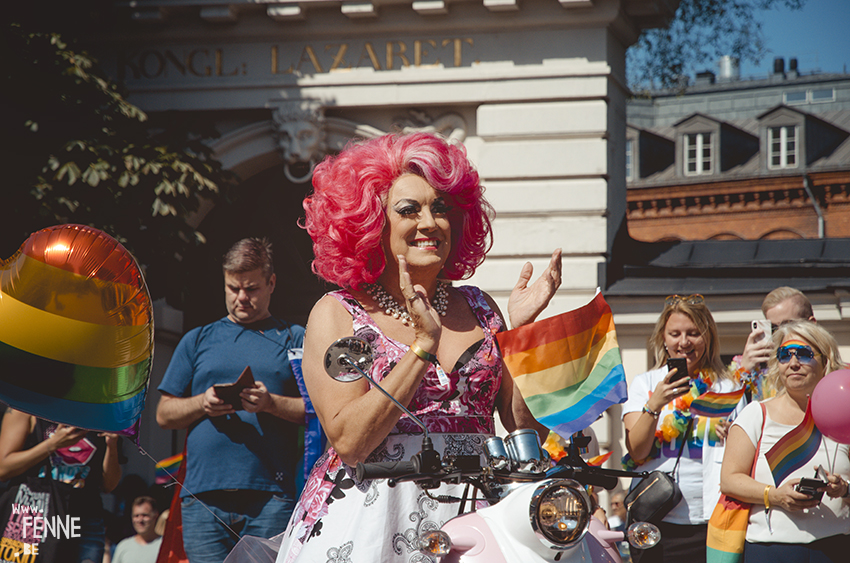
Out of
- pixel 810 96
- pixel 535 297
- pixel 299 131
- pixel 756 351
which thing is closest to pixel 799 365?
pixel 756 351

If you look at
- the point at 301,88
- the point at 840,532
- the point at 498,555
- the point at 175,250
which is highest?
the point at 301,88

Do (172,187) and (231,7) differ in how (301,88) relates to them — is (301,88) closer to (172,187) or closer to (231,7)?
(231,7)

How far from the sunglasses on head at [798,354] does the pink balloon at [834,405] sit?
23cm

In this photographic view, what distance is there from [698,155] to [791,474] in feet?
99.0

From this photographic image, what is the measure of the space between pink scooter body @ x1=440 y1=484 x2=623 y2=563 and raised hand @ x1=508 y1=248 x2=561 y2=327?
0.97 m

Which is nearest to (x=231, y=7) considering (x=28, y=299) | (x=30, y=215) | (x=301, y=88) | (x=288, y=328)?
(x=301, y=88)

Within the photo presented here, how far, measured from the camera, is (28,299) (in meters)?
2.85

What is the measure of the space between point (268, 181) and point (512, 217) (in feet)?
9.19

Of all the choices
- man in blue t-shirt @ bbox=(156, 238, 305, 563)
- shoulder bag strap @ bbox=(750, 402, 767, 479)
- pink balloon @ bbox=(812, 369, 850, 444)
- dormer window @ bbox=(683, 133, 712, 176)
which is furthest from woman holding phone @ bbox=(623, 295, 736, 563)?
dormer window @ bbox=(683, 133, 712, 176)

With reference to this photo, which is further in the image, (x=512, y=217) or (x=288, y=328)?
(x=512, y=217)

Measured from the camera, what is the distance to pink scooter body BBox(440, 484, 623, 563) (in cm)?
191

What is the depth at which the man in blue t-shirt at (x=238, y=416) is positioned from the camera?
14.5ft

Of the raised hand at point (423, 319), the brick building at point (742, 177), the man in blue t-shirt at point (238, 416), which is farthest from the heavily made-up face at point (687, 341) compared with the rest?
the brick building at point (742, 177)

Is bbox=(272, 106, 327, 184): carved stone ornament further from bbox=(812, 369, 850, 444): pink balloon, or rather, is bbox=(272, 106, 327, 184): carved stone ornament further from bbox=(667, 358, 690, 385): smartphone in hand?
bbox=(812, 369, 850, 444): pink balloon
